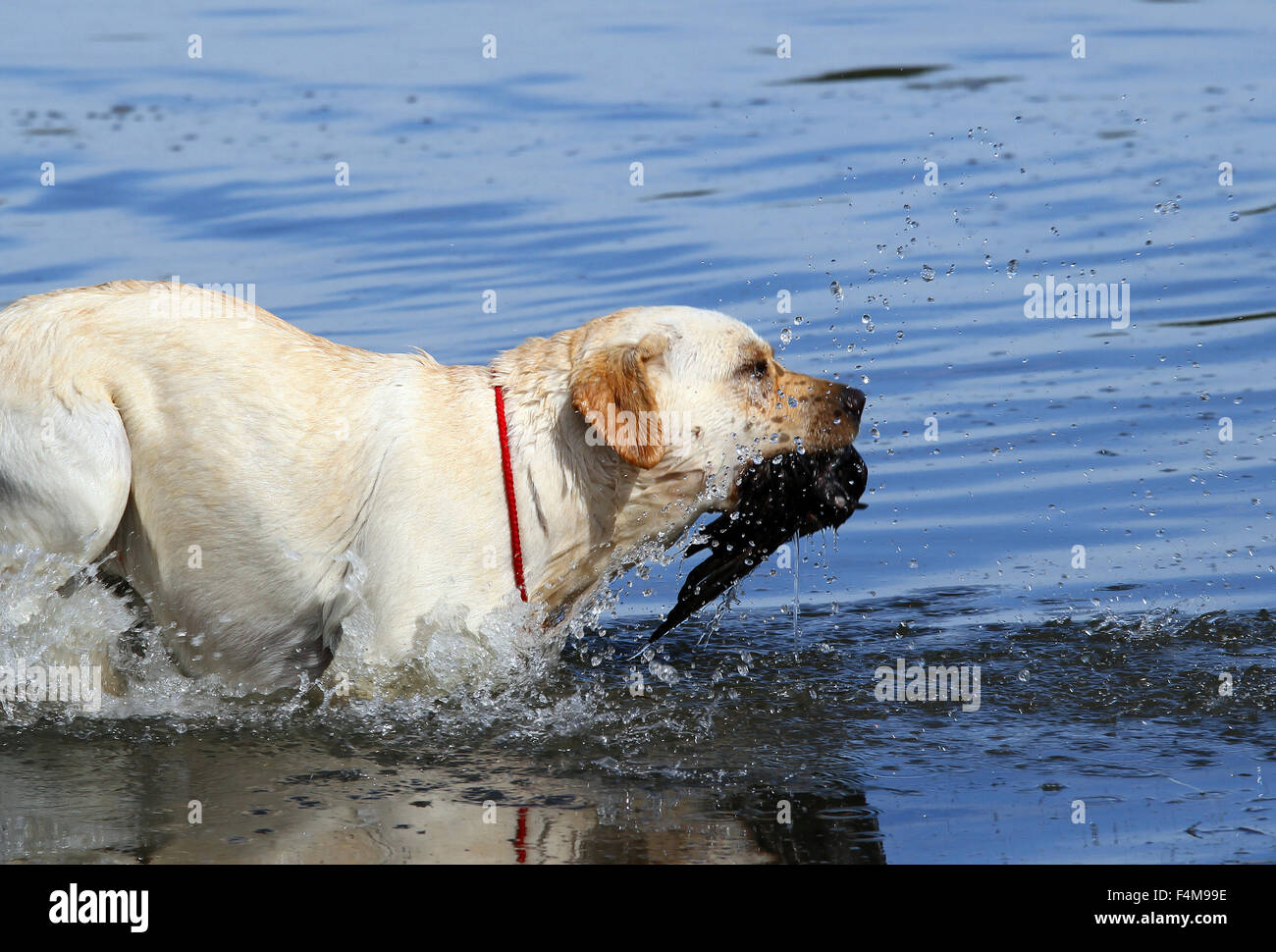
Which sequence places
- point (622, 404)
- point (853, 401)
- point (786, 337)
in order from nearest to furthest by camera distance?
point (622, 404), point (853, 401), point (786, 337)

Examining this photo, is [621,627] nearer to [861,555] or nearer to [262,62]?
[861,555]

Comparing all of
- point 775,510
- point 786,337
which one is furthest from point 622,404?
point 786,337

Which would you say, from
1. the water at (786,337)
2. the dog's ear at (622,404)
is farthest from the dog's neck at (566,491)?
the water at (786,337)

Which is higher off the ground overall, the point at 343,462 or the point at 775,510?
the point at 343,462

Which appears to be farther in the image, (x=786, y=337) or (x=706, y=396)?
(x=786, y=337)

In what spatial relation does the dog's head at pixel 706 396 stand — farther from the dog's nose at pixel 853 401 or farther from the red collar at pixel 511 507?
the red collar at pixel 511 507

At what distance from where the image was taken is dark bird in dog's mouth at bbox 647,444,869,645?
6164 mm

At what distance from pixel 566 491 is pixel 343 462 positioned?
0.79 meters

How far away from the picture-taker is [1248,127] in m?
16.5

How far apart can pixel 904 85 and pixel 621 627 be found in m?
13.2

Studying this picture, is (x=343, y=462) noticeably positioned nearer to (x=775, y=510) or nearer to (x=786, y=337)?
(x=775, y=510)

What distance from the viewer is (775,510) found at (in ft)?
20.6

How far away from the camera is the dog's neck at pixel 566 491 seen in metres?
5.95

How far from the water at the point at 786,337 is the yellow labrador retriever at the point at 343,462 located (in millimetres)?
346
